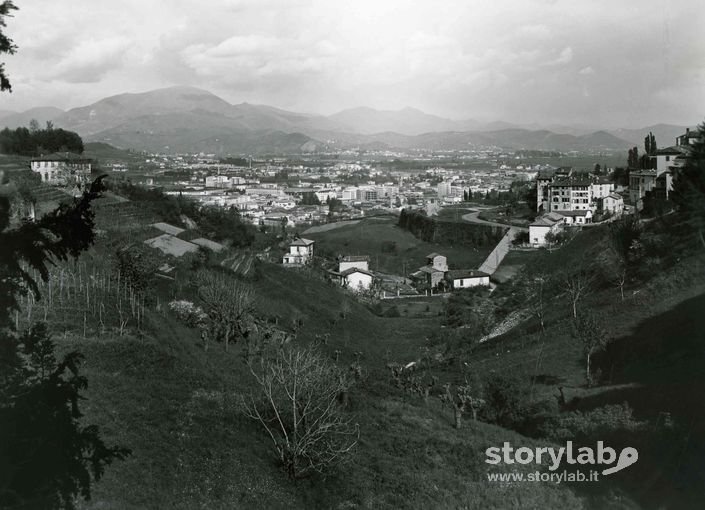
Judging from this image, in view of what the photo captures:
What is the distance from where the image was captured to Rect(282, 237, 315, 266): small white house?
2286 inches

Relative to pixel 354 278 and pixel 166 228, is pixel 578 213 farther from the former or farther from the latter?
pixel 166 228

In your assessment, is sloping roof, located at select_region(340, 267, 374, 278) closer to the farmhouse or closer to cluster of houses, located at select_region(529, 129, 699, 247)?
cluster of houses, located at select_region(529, 129, 699, 247)

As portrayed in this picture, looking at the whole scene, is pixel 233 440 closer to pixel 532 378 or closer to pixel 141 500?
pixel 141 500

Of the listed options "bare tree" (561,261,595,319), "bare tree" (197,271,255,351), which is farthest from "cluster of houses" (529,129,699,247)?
"bare tree" (197,271,255,351)

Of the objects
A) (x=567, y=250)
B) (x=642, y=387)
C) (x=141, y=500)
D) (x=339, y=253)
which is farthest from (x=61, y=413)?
(x=339, y=253)

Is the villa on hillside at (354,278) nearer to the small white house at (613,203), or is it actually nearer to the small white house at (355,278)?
the small white house at (355,278)

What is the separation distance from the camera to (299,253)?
6012 centimetres

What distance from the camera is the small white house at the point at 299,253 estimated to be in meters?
58.1

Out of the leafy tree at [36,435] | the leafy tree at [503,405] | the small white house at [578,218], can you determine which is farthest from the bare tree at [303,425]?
the small white house at [578,218]

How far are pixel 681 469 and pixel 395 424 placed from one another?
19.9 ft

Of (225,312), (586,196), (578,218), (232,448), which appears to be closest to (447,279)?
(578,218)

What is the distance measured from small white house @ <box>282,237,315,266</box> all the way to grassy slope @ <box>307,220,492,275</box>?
6.34 metres

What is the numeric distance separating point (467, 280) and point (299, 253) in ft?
57.2

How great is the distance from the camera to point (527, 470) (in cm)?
1178
